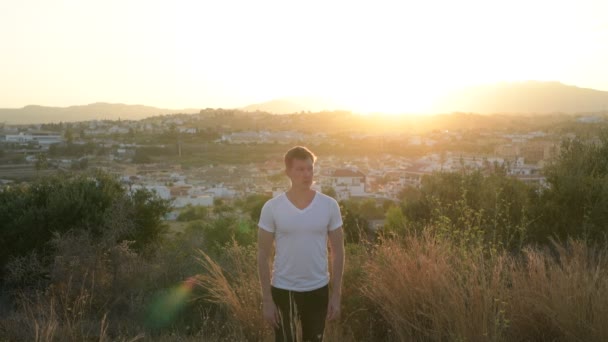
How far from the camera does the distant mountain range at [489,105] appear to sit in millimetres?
126125

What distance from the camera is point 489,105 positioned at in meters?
144

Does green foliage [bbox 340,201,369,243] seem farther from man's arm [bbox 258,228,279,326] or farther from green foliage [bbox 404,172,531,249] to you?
man's arm [bbox 258,228,279,326]

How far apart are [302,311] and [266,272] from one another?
1.02 ft

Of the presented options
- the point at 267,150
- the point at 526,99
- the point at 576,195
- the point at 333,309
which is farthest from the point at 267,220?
the point at 526,99

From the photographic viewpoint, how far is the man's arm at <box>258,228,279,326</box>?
3018 millimetres

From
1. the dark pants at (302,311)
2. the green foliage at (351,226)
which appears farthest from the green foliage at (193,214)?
the dark pants at (302,311)

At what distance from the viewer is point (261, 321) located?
13.2 feet

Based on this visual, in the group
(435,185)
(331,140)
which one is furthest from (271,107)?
(435,185)

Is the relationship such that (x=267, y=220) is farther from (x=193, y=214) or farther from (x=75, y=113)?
(x=75, y=113)

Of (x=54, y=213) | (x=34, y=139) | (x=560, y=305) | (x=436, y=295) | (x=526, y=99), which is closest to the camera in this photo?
(x=560, y=305)

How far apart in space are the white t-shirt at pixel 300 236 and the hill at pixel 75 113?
465ft

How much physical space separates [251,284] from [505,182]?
643 centimetres

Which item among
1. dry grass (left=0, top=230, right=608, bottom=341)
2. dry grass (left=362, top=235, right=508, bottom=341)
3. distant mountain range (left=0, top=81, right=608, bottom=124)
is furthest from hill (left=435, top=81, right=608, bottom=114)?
dry grass (left=362, top=235, right=508, bottom=341)

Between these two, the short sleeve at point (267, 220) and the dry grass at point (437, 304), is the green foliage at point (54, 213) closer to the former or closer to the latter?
the dry grass at point (437, 304)
